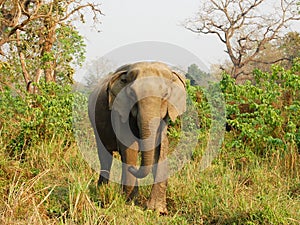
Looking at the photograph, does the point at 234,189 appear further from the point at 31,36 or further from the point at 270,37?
the point at 270,37

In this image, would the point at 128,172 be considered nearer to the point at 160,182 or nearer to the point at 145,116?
the point at 160,182

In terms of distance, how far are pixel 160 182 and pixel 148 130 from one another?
63cm

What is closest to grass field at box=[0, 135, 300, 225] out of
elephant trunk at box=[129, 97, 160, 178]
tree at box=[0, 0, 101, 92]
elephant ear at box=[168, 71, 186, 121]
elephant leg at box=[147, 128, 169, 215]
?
elephant leg at box=[147, 128, 169, 215]

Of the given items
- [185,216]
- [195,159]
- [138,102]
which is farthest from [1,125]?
[185,216]

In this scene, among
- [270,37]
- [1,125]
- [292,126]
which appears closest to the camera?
[292,126]

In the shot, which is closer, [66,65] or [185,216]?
[185,216]

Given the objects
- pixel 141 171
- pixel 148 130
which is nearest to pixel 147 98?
pixel 148 130

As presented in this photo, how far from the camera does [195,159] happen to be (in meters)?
6.89

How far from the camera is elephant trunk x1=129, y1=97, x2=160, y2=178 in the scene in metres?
4.55

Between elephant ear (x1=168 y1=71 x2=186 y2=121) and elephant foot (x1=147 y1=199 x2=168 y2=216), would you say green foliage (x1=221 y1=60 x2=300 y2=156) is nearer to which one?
elephant ear (x1=168 y1=71 x2=186 y2=121)

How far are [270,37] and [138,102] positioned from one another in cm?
2494

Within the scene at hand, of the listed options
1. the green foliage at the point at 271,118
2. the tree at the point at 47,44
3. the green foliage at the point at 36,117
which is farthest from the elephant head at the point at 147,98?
the tree at the point at 47,44

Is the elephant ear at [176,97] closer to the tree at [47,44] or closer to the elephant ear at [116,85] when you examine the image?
the elephant ear at [116,85]

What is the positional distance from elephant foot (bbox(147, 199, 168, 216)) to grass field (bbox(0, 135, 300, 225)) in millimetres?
76
